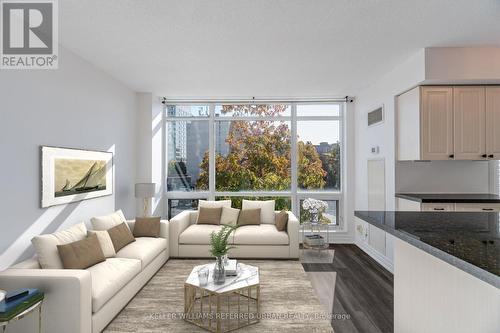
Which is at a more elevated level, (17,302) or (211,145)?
(211,145)

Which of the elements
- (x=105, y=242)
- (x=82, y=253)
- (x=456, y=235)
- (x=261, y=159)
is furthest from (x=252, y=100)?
(x=456, y=235)

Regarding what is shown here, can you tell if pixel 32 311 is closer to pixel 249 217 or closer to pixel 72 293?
pixel 72 293

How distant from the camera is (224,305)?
293 cm

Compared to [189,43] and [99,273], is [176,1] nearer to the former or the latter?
[189,43]

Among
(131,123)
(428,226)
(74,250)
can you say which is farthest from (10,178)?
(428,226)

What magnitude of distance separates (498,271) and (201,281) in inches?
92.4

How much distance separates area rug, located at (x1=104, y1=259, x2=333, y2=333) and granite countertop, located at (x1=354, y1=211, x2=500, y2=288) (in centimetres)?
149

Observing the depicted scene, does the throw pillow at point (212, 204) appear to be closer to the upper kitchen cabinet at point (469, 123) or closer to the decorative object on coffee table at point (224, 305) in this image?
the decorative object on coffee table at point (224, 305)

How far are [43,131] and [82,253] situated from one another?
4.38 ft

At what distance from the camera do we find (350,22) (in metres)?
2.69

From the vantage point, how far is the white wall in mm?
2494

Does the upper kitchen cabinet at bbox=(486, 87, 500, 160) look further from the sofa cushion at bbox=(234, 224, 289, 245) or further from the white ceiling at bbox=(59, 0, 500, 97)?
the sofa cushion at bbox=(234, 224, 289, 245)

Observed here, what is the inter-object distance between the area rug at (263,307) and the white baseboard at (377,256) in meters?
1.28

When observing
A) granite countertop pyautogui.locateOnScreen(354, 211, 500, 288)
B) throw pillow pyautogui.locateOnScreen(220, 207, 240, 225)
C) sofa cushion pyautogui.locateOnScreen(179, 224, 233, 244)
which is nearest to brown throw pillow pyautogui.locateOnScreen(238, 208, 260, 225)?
throw pillow pyautogui.locateOnScreen(220, 207, 240, 225)
